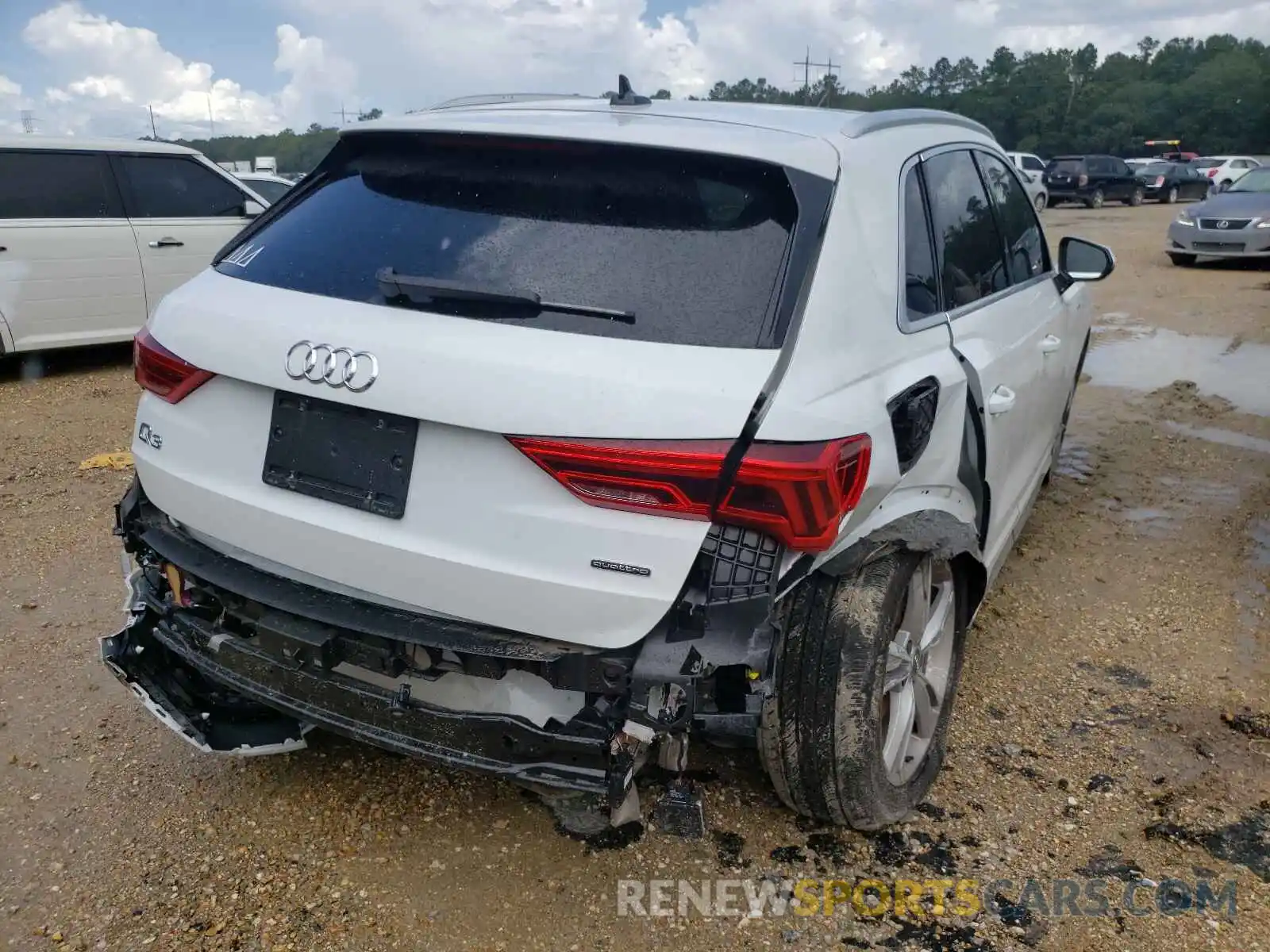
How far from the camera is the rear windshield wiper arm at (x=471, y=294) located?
2.04m

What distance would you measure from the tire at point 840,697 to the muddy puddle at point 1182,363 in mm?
6014

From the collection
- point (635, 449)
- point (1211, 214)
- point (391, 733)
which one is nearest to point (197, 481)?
point (391, 733)

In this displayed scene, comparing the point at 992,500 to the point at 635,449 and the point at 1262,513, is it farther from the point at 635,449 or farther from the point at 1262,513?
the point at 1262,513

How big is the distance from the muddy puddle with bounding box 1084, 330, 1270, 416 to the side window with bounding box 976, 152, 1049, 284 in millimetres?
4060

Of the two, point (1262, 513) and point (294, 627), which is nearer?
point (294, 627)

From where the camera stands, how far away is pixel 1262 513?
5133 mm

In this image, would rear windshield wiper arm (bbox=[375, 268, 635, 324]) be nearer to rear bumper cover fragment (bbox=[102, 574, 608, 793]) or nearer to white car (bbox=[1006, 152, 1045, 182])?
rear bumper cover fragment (bbox=[102, 574, 608, 793])

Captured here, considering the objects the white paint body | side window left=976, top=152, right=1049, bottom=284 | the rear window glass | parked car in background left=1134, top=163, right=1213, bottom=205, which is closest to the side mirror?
side window left=976, top=152, right=1049, bottom=284

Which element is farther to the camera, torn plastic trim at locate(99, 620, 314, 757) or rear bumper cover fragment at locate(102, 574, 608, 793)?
torn plastic trim at locate(99, 620, 314, 757)

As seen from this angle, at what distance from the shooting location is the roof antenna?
283 cm

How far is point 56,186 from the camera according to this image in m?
7.50

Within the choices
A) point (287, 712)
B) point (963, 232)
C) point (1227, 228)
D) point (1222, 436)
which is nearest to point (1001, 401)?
point (963, 232)

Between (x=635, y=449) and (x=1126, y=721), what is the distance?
2.24 m

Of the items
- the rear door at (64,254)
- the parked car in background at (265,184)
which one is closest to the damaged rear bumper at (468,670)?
the rear door at (64,254)
